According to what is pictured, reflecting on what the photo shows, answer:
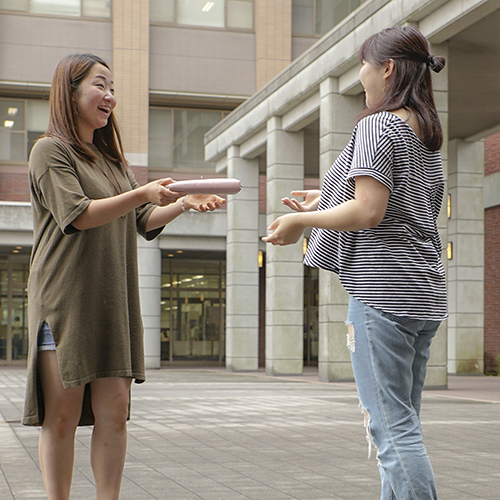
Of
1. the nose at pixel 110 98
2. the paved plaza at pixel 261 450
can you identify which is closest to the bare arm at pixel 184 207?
the nose at pixel 110 98

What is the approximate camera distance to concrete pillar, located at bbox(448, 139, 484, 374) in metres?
20.5

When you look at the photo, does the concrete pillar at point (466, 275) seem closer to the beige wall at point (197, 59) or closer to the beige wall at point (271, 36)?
the beige wall at point (271, 36)

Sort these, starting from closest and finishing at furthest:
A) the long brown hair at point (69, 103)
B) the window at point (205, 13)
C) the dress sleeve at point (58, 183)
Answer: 1. the dress sleeve at point (58, 183)
2. the long brown hair at point (69, 103)
3. the window at point (205, 13)

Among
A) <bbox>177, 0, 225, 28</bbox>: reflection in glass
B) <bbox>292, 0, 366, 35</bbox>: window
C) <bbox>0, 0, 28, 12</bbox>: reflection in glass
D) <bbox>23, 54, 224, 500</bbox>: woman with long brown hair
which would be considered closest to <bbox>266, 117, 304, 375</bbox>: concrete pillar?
<bbox>177, 0, 225, 28</bbox>: reflection in glass

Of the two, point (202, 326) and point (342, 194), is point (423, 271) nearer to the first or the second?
point (342, 194)

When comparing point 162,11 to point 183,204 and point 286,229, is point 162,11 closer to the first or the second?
point 183,204

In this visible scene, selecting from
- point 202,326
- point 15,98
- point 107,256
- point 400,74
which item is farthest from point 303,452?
point 15,98

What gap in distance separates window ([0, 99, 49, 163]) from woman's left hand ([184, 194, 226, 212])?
2455cm

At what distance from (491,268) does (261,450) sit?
16.5 meters

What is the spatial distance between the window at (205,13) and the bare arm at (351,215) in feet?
83.9

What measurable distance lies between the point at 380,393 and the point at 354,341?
0.19 metres

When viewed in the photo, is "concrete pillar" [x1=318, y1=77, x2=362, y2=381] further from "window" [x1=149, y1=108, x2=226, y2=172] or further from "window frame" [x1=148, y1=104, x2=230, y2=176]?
"window" [x1=149, y1=108, x2=226, y2=172]

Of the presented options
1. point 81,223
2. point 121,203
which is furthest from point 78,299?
point 121,203

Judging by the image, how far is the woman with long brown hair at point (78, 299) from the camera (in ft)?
10.5
